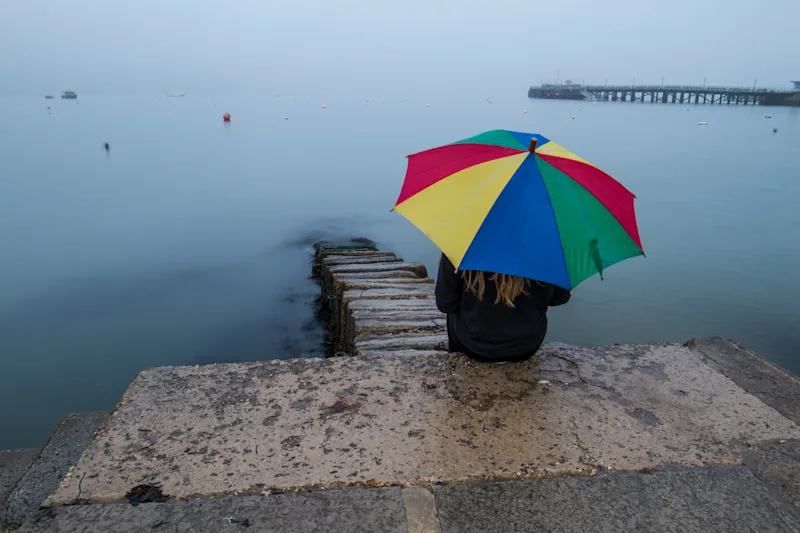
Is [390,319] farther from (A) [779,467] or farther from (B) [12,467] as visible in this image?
(A) [779,467]

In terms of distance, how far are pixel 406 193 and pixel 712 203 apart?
1082 inches

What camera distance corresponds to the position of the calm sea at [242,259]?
11305mm

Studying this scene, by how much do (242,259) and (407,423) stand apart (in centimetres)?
1527

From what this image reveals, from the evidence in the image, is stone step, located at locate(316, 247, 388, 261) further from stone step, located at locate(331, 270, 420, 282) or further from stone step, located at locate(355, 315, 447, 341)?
stone step, located at locate(355, 315, 447, 341)

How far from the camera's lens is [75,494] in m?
2.49

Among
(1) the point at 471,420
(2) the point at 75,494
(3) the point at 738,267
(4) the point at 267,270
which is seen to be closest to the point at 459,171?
(1) the point at 471,420

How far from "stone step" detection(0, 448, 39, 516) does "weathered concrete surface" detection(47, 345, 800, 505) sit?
1.09 meters

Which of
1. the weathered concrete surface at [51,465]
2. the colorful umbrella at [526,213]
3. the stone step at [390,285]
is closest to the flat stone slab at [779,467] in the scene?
the colorful umbrella at [526,213]

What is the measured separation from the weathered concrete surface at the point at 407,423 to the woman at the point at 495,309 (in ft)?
0.46

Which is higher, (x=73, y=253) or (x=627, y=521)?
(x=627, y=521)

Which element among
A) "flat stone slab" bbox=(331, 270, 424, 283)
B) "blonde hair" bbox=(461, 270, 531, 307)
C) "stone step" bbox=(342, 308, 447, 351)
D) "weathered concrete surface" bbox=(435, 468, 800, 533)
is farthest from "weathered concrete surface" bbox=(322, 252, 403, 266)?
"weathered concrete surface" bbox=(435, 468, 800, 533)

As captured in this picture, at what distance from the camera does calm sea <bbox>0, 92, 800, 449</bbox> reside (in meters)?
11.3

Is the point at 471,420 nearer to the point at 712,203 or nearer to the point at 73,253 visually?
the point at 73,253

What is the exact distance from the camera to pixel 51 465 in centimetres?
333
